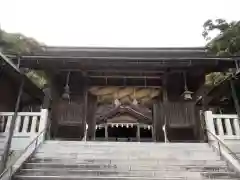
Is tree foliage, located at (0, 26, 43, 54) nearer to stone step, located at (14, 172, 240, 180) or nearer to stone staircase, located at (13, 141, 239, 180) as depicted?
stone staircase, located at (13, 141, 239, 180)

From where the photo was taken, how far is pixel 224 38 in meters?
13.7

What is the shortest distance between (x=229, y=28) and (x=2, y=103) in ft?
37.0

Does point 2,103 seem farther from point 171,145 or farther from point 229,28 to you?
point 229,28

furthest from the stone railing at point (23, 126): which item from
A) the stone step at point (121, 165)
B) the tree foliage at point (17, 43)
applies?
the tree foliage at point (17, 43)

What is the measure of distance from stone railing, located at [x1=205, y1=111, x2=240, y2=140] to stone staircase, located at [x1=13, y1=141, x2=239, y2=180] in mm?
784

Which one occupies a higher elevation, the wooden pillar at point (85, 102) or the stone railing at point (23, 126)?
the wooden pillar at point (85, 102)

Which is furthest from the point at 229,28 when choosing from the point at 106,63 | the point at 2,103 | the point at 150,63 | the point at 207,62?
the point at 2,103

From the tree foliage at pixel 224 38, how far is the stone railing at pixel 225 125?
3869 millimetres

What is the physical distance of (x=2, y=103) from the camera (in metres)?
11.2

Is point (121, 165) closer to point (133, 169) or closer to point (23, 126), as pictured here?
point (133, 169)

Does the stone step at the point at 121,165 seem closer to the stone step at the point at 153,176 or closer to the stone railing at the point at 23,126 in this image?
the stone step at the point at 153,176

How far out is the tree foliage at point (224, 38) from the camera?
12.8m

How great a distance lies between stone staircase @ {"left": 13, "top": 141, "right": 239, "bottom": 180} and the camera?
698 cm

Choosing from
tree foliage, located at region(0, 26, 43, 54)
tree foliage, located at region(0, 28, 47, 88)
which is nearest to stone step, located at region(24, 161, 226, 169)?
tree foliage, located at region(0, 28, 47, 88)
